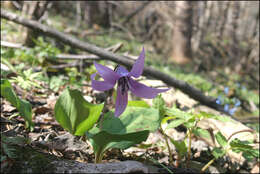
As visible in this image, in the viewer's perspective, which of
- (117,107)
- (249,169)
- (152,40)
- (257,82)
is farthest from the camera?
(152,40)

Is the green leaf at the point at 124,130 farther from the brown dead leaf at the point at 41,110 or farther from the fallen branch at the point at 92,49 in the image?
the fallen branch at the point at 92,49

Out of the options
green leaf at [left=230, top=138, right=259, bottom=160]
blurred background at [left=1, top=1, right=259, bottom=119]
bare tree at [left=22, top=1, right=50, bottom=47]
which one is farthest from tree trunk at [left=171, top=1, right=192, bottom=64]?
green leaf at [left=230, top=138, right=259, bottom=160]

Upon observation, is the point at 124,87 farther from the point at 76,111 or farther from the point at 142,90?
the point at 76,111

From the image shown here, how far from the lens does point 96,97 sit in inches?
102

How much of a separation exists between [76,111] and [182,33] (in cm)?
931

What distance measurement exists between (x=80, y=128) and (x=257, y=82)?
1203 centimetres

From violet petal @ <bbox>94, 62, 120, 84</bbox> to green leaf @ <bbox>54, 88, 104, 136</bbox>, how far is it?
167 millimetres

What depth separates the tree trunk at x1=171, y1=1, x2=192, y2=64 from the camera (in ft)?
30.3

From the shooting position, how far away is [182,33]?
32.1 feet

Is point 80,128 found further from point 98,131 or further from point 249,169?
Answer: point 249,169

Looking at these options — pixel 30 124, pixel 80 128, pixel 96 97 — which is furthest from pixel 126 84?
pixel 96 97

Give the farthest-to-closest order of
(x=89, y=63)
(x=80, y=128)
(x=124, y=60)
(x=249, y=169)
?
1. (x=89, y=63)
2. (x=124, y=60)
3. (x=249, y=169)
4. (x=80, y=128)

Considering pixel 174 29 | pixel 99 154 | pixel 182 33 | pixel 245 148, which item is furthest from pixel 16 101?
pixel 174 29

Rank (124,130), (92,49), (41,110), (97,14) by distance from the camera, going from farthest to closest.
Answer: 1. (97,14)
2. (92,49)
3. (41,110)
4. (124,130)
